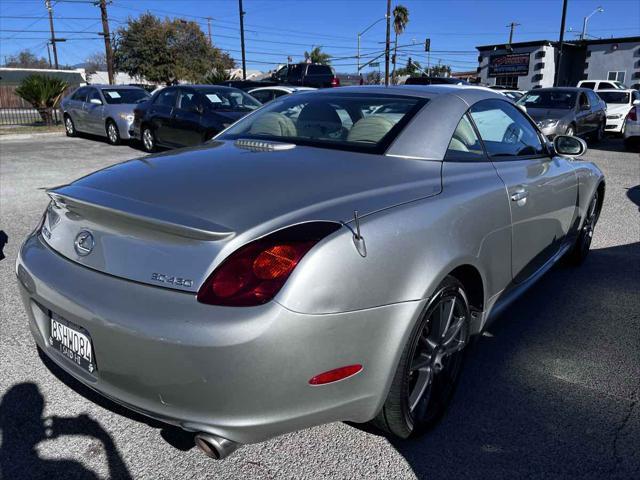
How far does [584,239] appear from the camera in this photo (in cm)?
472

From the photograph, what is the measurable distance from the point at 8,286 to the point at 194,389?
300 centimetres

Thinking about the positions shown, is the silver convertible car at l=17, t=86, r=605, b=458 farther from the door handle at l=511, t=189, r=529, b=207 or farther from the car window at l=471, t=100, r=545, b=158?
the car window at l=471, t=100, r=545, b=158

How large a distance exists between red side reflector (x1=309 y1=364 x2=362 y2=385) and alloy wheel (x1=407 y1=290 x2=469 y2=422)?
442 mm

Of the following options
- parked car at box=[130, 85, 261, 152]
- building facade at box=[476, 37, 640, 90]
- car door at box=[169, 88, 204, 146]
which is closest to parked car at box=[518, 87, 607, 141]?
parked car at box=[130, 85, 261, 152]

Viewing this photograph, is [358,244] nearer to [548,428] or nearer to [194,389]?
[194,389]

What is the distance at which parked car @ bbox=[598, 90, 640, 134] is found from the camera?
16406 mm

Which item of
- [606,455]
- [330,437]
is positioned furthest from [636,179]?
[330,437]

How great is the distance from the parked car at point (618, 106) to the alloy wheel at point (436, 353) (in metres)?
16.3

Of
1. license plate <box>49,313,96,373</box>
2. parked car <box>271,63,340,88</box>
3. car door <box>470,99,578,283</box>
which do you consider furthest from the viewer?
parked car <box>271,63,340,88</box>

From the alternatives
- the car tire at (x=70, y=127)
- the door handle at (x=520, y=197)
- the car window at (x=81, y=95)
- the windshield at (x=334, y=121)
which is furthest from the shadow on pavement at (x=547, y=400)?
the car tire at (x=70, y=127)

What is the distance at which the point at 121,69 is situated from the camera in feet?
152

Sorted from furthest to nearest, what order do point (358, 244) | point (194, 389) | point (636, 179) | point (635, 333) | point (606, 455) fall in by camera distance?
point (636, 179), point (635, 333), point (606, 455), point (358, 244), point (194, 389)

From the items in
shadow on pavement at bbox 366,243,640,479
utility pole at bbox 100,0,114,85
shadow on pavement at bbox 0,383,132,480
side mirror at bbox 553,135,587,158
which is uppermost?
utility pole at bbox 100,0,114,85

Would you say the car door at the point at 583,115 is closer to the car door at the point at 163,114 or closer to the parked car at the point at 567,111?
the parked car at the point at 567,111
